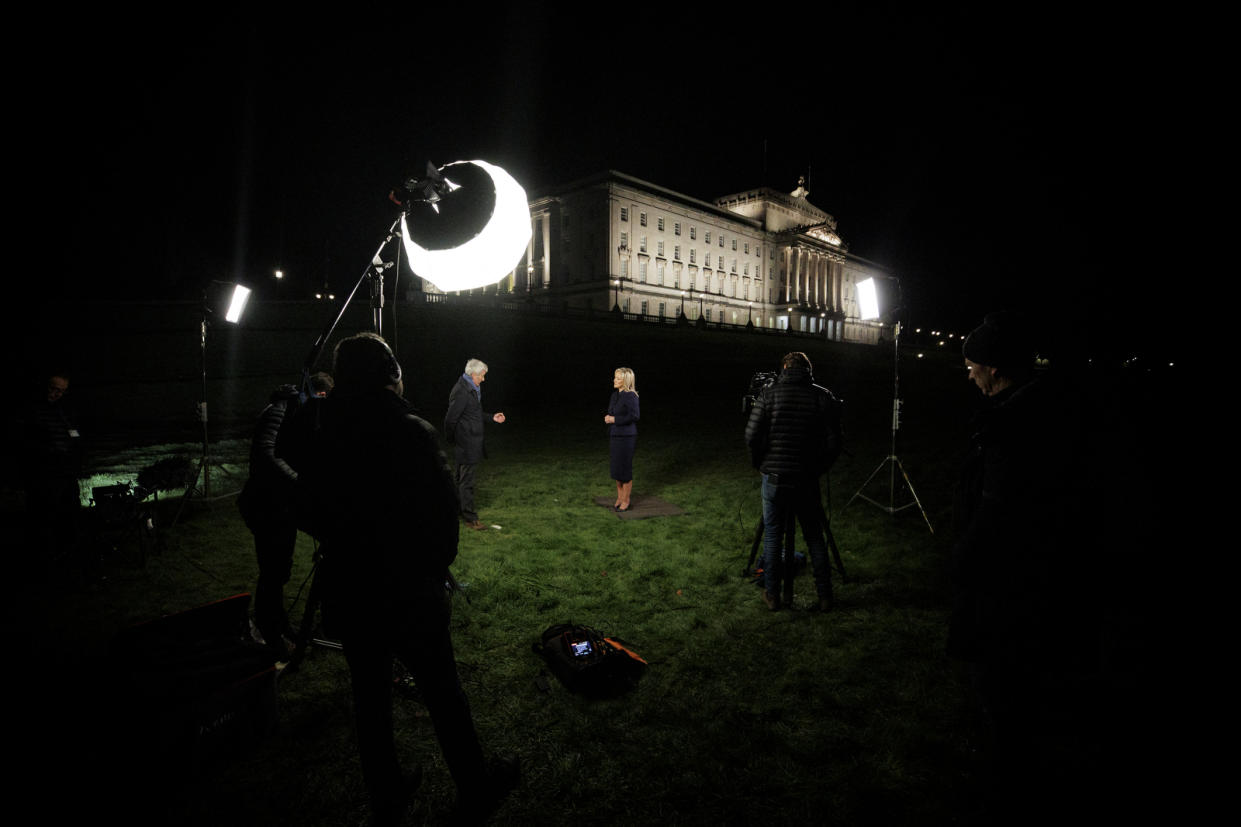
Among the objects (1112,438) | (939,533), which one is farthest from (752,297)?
(1112,438)

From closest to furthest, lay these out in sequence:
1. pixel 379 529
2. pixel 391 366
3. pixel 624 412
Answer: pixel 379 529 < pixel 391 366 < pixel 624 412

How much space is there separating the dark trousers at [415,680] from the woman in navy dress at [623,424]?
19.9 feet

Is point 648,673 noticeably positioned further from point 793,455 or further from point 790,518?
point 793,455

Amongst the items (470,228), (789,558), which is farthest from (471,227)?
(789,558)

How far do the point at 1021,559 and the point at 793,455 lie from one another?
2.56m

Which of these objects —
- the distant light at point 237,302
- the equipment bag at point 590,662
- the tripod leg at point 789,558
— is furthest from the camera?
the distant light at point 237,302

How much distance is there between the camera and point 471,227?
8.61 ft

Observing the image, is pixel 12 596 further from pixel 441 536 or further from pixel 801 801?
pixel 801 801

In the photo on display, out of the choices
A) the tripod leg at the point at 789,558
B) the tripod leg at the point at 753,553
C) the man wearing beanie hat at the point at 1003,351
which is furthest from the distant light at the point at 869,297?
the man wearing beanie hat at the point at 1003,351

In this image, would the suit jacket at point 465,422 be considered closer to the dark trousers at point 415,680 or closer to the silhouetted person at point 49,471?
the silhouetted person at point 49,471

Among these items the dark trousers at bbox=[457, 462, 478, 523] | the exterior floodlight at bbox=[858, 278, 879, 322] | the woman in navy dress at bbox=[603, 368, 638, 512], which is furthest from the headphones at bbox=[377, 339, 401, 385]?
the exterior floodlight at bbox=[858, 278, 879, 322]

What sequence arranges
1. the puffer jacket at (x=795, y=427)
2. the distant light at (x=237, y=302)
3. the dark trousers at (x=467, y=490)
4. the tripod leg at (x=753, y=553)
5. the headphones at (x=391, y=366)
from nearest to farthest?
the headphones at (x=391, y=366)
the puffer jacket at (x=795, y=427)
the tripod leg at (x=753, y=553)
the dark trousers at (x=467, y=490)
the distant light at (x=237, y=302)

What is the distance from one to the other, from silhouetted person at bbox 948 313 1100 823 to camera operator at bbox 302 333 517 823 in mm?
2486

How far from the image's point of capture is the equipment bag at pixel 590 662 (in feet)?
13.1
